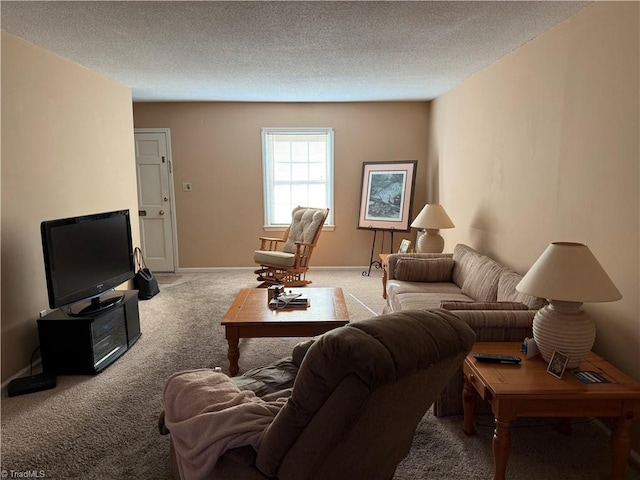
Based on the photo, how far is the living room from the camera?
2.29 metres

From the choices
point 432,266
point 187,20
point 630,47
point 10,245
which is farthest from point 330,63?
point 10,245

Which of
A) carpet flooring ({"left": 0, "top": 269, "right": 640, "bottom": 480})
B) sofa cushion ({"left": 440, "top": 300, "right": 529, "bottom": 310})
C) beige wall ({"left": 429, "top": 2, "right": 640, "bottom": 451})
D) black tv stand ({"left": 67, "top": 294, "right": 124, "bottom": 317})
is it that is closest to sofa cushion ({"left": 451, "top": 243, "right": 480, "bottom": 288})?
beige wall ({"left": 429, "top": 2, "right": 640, "bottom": 451})

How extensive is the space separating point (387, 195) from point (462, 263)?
84.1 inches

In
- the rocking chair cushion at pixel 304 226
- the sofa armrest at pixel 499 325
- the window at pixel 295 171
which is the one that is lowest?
the sofa armrest at pixel 499 325

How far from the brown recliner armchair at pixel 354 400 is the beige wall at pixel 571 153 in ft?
4.45

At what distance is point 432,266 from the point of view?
13.0ft

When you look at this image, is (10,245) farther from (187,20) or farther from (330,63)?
(330,63)

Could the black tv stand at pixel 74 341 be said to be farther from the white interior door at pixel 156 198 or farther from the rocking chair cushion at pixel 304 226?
the white interior door at pixel 156 198

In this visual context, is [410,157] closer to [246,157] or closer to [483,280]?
[246,157]

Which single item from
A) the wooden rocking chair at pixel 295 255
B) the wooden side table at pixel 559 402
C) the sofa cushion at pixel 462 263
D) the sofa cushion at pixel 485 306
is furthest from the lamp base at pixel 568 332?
the wooden rocking chair at pixel 295 255

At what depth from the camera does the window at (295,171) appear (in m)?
6.05

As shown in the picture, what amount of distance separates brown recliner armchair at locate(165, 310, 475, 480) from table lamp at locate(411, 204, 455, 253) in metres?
3.18

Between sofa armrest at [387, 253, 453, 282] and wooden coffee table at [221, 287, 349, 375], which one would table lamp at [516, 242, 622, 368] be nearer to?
wooden coffee table at [221, 287, 349, 375]

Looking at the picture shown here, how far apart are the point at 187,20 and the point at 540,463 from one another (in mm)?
3049
